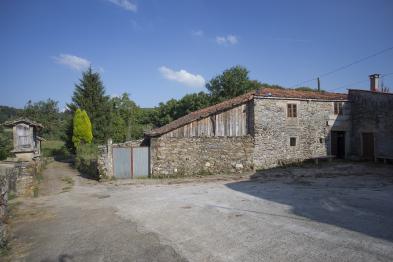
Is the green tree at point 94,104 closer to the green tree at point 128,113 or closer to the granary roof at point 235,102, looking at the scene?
the green tree at point 128,113

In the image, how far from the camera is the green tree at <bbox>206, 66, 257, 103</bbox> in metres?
38.4

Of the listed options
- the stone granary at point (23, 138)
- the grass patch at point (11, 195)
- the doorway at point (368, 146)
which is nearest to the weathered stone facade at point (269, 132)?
the doorway at point (368, 146)

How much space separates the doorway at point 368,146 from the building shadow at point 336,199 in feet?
17.0

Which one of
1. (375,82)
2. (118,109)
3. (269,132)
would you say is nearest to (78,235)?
(269,132)

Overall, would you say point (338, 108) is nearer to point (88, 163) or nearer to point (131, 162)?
point (131, 162)

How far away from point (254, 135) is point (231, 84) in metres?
22.1

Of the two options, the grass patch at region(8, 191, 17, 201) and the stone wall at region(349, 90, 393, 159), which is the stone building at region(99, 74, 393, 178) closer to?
the stone wall at region(349, 90, 393, 159)

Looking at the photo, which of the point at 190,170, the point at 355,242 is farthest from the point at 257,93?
the point at 355,242

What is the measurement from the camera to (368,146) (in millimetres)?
18859

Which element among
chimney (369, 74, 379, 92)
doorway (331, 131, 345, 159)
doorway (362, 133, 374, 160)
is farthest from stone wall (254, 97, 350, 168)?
chimney (369, 74, 379, 92)

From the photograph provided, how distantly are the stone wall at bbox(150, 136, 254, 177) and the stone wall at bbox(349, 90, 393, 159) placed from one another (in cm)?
824

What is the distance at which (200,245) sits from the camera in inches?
232

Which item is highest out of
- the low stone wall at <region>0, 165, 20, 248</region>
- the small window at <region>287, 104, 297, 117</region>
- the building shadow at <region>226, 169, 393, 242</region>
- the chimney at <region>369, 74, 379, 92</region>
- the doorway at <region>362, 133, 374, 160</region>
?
the chimney at <region>369, 74, 379, 92</region>

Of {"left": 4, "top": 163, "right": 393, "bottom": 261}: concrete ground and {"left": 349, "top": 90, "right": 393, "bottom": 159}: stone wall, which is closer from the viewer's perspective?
{"left": 4, "top": 163, "right": 393, "bottom": 261}: concrete ground
